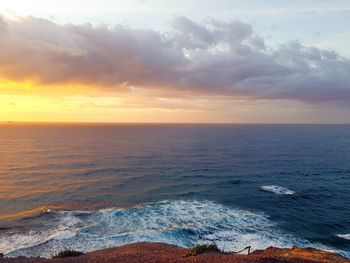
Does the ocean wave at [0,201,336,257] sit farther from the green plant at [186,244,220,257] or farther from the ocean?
the green plant at [186,244,220,257]

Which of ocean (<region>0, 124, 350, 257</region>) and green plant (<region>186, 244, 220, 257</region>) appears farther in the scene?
ocean (<region>0, 124, 350, 257</region>)

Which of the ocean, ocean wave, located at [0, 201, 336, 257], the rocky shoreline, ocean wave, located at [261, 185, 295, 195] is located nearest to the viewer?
the rocky shoreline

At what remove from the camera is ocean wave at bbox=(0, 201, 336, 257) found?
132 feet

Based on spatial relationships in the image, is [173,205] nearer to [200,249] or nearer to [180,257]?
[200,249]

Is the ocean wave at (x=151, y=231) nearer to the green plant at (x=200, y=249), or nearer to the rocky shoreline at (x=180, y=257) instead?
the green plant at (x=200, y=249)

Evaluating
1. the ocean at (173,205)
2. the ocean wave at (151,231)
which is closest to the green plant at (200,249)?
the ocean wave at (151,231)

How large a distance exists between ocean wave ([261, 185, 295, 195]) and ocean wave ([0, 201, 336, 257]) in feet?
48.7

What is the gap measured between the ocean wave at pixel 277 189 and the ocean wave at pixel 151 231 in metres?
14.9

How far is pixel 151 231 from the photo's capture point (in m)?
44.7

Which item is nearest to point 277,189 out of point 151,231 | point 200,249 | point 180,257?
point 151,231

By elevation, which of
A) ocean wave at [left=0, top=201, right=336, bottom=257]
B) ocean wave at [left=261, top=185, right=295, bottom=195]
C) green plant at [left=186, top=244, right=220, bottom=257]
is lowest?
ocean wave at [left=0, top=201, right=336, bottom=257]

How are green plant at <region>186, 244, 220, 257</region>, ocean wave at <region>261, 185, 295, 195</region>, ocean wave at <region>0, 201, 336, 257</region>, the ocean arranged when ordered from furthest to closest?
1. ocean wave at <region>261, 185, 295, 195</region>
2. the ocean
3. ocean wave at <region>0, 201, 336, 257</region>
4. green plant at <region>186, 244, 220, 257</region>

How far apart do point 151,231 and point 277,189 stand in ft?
110

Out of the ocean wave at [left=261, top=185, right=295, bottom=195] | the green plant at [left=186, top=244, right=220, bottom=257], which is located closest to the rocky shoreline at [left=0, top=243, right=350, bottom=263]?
the green plant at [left=186, top=244, right=220, bottom=257]
